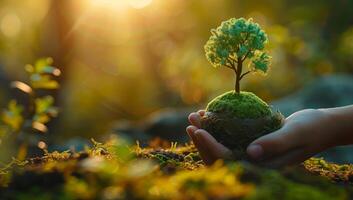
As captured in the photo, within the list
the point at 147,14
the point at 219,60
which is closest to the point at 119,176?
the point at 219,60

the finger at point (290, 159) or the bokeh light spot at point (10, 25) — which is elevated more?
the bokeh light spot at point (10, 25)

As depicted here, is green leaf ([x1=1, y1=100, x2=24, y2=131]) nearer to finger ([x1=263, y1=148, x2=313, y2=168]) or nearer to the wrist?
finger ([x1=263, y1=148, x2=313, y2=168])

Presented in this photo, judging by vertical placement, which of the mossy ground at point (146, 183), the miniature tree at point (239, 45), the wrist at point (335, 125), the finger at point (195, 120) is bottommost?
the mossy ground at point (146, 183)

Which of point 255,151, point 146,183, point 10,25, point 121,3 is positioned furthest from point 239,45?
point 10,25

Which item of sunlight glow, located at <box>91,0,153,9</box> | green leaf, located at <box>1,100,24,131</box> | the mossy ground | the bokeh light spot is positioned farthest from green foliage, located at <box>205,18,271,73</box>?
the bokeh light spot

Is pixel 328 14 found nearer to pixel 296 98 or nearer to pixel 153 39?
pixel 153 39

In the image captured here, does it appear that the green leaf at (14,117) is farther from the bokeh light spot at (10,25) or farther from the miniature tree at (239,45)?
the bokeh light spot at (10,25)

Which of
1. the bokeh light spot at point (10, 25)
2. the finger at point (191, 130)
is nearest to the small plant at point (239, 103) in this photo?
the finger at point (191, 130)

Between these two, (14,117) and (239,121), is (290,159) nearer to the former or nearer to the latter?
(239,121)
